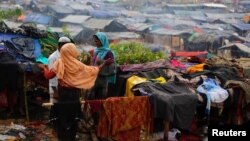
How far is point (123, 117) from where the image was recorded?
562cm

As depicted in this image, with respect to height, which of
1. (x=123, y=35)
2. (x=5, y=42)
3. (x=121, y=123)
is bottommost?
(x=123, y=35)

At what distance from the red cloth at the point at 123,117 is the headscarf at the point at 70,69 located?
528mm

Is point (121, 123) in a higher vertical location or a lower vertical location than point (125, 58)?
lower

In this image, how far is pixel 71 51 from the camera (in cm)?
541

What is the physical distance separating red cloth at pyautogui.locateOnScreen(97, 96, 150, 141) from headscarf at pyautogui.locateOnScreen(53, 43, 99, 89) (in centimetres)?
53

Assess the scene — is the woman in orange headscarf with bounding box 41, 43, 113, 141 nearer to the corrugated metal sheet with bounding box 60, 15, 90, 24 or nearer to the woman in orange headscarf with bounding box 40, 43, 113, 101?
→ the woman in orange headscarf with bounding box 40, 43, 113, 101

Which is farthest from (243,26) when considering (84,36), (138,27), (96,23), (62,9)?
(62,9)

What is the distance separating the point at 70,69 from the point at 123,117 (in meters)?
1.08

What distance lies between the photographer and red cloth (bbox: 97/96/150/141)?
5.51 metres

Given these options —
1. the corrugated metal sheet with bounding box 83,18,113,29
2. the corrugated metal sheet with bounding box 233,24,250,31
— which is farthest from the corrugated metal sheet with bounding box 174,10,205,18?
the corrugated metal sheet with bounding box 83,18,113,29

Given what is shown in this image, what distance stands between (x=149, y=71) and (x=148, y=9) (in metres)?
41.7

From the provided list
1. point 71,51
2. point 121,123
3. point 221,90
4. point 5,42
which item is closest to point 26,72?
point 5,42

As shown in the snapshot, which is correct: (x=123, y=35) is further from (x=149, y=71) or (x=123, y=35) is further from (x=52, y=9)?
(x=149, y=71)

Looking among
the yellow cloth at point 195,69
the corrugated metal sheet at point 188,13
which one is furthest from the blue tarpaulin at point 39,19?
the yellow cloth at point 195,69
